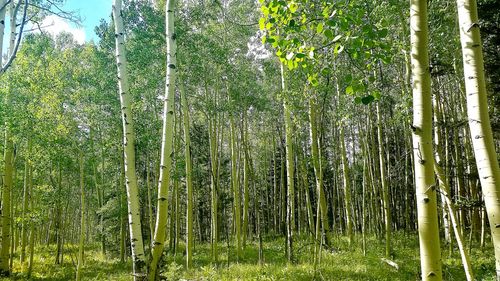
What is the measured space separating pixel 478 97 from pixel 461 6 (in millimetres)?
817

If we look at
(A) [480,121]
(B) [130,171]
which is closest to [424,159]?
(A) [480,121]

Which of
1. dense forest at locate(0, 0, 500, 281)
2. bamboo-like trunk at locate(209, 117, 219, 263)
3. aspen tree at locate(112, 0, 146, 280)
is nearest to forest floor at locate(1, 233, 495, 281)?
dense forest at locate(0, 0, 500, 281)

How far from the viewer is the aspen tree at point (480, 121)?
8.66 feet

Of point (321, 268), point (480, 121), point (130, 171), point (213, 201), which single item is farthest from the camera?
point (213, 201)

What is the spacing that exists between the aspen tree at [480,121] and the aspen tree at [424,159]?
2.84 ft

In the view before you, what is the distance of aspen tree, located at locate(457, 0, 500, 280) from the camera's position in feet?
8.66

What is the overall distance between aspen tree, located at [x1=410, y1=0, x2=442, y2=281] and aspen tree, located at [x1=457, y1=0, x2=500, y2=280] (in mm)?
866

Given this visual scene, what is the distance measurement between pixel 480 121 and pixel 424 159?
110cm

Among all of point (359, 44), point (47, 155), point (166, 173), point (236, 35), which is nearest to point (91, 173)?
point (47, 155)

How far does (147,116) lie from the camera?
16.2 metres

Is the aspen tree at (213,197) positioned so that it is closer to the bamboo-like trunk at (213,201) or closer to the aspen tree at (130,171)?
the bamboo-like trunk at (213,201)

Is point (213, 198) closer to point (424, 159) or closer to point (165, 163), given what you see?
point (165, 163)

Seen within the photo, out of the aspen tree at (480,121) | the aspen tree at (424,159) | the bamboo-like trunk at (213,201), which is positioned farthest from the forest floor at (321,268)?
the aspen tree at (424,159)

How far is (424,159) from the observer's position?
2100 mm
